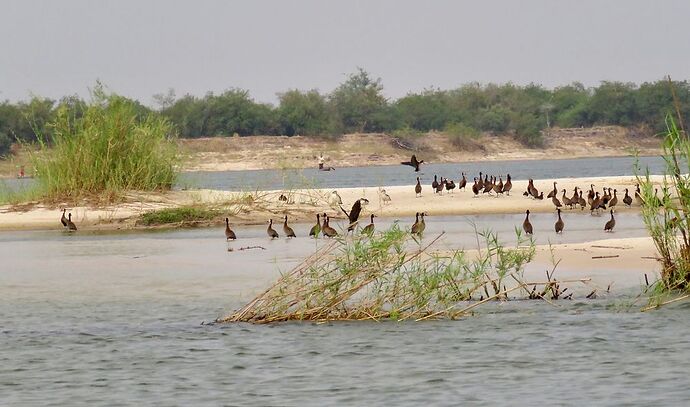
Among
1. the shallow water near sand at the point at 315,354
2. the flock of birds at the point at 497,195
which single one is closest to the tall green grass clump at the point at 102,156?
the flock of birds at the point at 497,195

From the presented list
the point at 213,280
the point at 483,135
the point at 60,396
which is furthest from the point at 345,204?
the point at 483,135

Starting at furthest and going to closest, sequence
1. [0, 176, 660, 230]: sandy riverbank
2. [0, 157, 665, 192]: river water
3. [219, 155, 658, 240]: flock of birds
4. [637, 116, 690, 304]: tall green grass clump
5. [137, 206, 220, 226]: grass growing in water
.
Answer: [0, 157, 665, 192]: river water → [0, 176, 660, 230]: sandy riverbank → [137, 206, 220, 226]: grass growing in water → [219, 155, 658, 240]: flock of birds → [637, 116, 690, 304]: tall green grass clump

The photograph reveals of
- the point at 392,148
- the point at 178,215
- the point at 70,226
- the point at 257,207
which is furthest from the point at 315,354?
the point at 392,148

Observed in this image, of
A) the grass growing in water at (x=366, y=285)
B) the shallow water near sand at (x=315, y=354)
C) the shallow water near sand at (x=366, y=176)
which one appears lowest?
the shallow water near sand at (x=315, y=354)

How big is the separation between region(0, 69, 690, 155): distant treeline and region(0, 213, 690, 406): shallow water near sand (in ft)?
198

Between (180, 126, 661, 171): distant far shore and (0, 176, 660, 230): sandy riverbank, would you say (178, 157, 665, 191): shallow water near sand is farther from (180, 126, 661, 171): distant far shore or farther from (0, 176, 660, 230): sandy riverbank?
(180, 126, 661, 171): distant far shore

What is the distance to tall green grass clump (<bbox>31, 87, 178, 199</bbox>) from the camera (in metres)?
26.2

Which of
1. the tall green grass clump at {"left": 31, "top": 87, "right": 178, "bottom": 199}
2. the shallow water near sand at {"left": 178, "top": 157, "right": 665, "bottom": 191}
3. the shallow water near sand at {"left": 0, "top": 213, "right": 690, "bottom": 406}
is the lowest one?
the shallow water near sand at {"left": 0, "top": 213, "right": 690, "bottom": 406}

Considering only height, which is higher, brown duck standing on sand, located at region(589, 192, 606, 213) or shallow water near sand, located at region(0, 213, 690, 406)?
brown duck standing on sand, located at region(589, 192, 606, 213)

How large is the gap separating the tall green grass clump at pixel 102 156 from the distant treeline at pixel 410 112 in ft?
149

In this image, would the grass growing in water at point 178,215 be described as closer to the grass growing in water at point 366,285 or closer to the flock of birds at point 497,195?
the flock of birds at point 497,195

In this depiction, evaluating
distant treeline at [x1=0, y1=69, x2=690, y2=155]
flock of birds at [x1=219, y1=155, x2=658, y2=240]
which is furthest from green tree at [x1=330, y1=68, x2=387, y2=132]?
flock of birds at [x1=219, y1=155, x2=658, y2=240]

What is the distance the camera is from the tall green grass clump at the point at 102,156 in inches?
1032

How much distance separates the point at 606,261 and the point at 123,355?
22.3 feet
